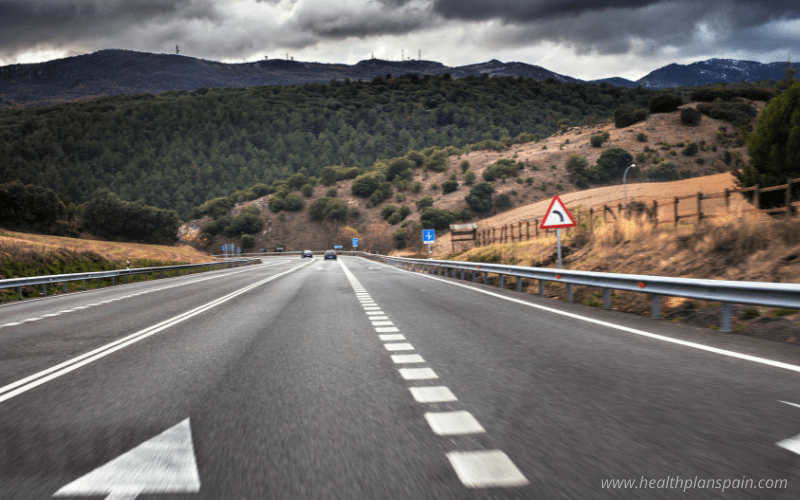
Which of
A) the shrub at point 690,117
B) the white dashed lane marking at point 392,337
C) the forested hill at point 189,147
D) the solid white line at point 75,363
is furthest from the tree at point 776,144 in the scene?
the forested hill at point 189,147

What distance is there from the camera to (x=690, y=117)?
Result: 11556 cm

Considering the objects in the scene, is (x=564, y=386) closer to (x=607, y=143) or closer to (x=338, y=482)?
(x=338, y=482)

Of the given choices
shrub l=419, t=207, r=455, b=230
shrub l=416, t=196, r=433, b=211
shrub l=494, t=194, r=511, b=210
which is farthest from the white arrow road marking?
shrub l=416, t=196, r=433, b=211

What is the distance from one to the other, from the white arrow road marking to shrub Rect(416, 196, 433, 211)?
11696 cm

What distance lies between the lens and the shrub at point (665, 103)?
126 meters

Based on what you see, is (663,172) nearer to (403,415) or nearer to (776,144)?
(776,144)

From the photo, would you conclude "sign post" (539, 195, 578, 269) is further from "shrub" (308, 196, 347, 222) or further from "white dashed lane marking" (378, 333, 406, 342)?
"shrub" (308, 196, 347, 222)

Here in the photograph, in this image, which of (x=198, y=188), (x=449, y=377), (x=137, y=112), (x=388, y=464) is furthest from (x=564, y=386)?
(x=137, y=112)

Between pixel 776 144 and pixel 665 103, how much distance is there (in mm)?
100269

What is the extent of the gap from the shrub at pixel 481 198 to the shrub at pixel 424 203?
974cm

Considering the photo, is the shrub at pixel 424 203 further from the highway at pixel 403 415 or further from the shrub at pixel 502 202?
the highway at pixel 403 415

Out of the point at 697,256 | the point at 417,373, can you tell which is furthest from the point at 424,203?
the point at 417,373

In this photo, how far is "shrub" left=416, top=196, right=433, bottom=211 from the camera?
12088cm

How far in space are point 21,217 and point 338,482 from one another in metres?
95.7
